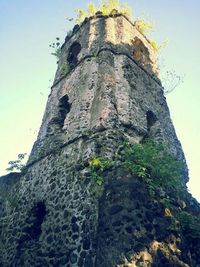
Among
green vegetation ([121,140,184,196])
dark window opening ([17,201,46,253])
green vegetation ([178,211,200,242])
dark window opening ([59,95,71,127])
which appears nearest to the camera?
green vegetation ([178,211,200,242])

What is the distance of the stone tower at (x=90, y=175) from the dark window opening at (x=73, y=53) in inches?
1.7

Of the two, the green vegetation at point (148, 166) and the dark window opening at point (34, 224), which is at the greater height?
the green vegetation at point (148, 166)

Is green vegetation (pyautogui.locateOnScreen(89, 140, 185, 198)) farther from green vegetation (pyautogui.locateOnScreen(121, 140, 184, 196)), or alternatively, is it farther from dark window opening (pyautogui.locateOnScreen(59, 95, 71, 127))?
dark window opening (pyautogui.locateOnScreen(59, 95, 71, 127))

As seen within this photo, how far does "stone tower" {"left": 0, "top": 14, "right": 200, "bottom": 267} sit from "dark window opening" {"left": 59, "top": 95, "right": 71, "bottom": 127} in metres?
0.04

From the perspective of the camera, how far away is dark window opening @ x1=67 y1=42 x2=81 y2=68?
12.9m

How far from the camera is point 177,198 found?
744cm

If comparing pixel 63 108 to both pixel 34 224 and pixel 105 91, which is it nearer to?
pixel 105 91

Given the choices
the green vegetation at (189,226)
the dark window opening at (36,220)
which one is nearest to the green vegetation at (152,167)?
the green vegetation at (189,226)

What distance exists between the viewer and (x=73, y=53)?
1329cm

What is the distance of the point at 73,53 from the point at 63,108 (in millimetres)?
3360

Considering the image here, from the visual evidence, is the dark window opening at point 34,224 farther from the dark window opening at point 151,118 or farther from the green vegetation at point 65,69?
the green vegetation at point 65,69

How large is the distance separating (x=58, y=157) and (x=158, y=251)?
430 cm

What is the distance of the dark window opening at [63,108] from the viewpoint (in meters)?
10.9

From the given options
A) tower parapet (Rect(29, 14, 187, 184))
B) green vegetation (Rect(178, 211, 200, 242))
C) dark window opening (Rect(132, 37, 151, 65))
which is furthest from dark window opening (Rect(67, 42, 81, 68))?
green vegetation (Rect(178, 211, 200, 242))
